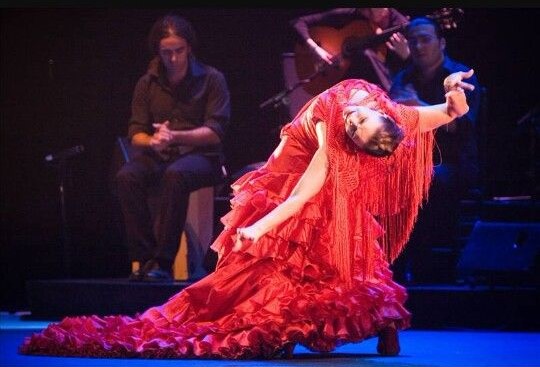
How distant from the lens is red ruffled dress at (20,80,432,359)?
13.1ft

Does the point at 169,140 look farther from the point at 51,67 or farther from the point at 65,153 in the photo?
the point at 51,67

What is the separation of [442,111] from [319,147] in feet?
1.61

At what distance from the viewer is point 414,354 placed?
4375 mm

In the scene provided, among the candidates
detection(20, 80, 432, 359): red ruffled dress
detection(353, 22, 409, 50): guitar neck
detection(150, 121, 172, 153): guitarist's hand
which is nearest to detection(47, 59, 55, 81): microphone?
detection(150, 121, 172, 153): guitarist's hand

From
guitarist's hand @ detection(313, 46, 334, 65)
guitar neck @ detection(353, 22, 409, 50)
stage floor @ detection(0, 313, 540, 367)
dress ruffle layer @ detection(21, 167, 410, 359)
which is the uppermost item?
guitar neck @ detection(353, 22, 409, 50)

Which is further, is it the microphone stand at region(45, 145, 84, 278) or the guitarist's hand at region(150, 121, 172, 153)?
the microphone stand at region(45, 145, 84, 278)

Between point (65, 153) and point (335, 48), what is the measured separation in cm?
176

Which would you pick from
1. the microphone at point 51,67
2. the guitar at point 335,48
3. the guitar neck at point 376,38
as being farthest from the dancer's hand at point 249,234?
the microphone at point 51,67

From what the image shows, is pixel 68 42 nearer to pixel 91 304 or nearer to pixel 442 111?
pixel 91 304

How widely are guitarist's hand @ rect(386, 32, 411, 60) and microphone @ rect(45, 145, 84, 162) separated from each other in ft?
6.43

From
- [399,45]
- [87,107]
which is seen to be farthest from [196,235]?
[399,45]

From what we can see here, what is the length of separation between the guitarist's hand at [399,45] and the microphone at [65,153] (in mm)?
1961

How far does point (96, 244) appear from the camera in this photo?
6742mm

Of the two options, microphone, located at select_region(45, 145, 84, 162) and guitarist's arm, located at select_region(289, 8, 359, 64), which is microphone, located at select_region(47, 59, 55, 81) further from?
guitarist's arm, located at select_region(289, 8, 359, 64)
